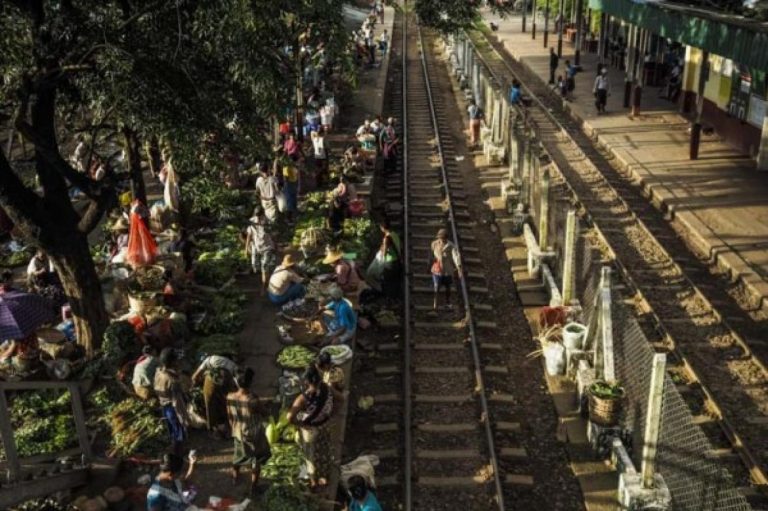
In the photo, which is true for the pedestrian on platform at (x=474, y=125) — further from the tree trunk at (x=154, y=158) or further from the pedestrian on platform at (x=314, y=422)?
the pedestrian on platform at (x=314, y=422)

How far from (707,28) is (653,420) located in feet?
50.5

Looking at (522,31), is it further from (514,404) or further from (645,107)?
(514,404)

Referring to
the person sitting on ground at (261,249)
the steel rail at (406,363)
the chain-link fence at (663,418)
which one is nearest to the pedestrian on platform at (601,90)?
the steel rail at (406,363)

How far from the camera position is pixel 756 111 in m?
21.8

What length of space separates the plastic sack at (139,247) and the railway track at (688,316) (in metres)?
8.86

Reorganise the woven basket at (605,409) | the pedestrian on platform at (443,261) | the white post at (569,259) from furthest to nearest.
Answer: the pedestrian on platform at (443,261), the white post at (569,259), the woven basket at (605,409)

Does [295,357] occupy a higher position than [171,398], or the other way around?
[171,398]

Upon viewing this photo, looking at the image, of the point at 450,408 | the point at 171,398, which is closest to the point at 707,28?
the point at 450,408

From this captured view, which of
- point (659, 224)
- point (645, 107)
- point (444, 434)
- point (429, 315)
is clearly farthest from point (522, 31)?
point (444, 434)

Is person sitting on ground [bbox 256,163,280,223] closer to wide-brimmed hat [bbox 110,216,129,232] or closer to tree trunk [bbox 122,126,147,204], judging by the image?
tree trunk [bbox 122,126,147,204]

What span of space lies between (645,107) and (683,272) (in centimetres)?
1591

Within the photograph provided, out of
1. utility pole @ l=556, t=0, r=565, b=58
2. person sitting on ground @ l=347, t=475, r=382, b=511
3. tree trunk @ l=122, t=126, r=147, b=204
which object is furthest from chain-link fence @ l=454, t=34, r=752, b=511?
utility pole @ l=556, t=0, r=565, b=58

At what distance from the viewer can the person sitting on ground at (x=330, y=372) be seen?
387 inches

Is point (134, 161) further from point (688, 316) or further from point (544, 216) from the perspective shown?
point (688, 316)
